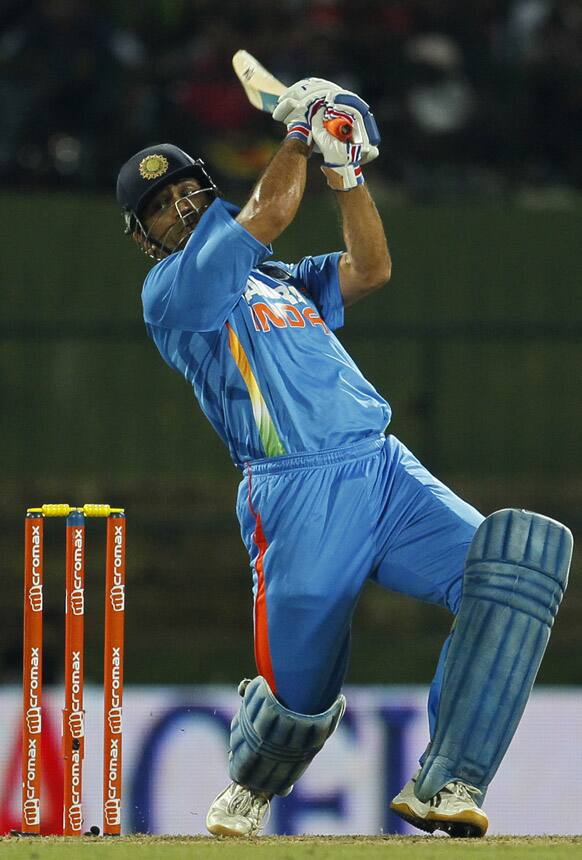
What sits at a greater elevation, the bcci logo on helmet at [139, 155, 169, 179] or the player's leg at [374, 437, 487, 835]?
the bcci logo on helmet at [139, 155, 169, 179]

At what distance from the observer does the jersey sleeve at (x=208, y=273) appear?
3.47m

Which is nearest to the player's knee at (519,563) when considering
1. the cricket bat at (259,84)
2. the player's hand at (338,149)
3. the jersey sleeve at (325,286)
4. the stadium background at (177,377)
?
the jersey sleeve at (325,286)

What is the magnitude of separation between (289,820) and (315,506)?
7.26ft

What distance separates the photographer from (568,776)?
5633mm

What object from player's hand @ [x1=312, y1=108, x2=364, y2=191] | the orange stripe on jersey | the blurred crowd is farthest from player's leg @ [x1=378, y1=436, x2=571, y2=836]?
the blurred crowd

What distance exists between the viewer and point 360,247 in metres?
3.87

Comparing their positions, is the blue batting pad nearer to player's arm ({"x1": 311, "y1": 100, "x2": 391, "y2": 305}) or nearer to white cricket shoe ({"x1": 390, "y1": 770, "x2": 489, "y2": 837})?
white cricket shoe ({"x1": 390, "y1": 770, "x2": 489, "y2": 837})

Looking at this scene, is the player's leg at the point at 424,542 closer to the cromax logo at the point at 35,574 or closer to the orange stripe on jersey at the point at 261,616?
the orange stripe on jersey at the point at 261,616

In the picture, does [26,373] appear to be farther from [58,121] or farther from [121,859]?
[121,859]

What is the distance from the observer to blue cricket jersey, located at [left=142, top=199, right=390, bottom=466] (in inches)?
138

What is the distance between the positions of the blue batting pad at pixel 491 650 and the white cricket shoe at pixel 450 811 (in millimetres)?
19

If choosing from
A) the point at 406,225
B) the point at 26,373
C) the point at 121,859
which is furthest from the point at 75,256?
the point at 121,859

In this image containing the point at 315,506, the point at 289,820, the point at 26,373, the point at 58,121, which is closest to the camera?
the point at 315,506

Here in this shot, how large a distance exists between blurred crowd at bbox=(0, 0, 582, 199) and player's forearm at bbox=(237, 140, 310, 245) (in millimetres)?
4419
